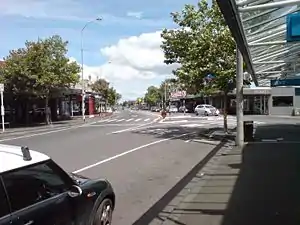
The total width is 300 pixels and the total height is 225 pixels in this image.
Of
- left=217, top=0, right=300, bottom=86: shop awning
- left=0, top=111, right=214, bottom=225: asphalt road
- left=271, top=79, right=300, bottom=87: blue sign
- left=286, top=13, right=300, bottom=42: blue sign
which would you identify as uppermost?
left=217, top=0, right=300, bottom=86: shop awning

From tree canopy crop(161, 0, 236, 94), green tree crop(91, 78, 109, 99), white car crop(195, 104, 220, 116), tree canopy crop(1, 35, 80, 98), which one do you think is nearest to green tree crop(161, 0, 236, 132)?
tree canopy crop(161, 0, 236, 94)

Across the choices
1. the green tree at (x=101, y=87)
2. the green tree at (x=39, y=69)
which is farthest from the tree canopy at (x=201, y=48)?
the green tree at (x=101, y=87)

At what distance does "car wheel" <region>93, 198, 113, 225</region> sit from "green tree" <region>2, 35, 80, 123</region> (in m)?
33.5

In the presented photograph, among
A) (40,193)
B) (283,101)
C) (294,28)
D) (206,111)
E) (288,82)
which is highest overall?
(294,28)

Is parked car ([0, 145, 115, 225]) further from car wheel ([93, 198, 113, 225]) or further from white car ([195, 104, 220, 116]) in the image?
white car ([195, 104, 220, 116])

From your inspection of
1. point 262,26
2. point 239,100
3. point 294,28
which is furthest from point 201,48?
point 294,28

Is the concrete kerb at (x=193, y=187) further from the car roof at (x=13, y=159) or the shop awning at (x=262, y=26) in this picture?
the shop awning at (x=262, y=26)

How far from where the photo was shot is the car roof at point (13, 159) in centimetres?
436

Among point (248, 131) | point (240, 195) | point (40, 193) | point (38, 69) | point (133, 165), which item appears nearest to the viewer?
point (40, 193)

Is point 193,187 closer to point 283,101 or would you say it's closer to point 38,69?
point 38,69

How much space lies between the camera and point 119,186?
10.4 metres

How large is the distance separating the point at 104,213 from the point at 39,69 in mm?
35219

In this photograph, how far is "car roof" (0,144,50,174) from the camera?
172 inches

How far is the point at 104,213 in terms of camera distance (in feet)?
19.7
